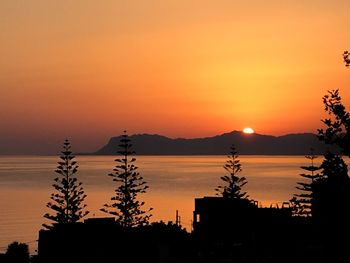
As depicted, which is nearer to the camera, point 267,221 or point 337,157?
point 337,157

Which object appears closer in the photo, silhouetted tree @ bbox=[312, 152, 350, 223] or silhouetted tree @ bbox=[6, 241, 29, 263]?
silhouetted tree @ bbox=[312, 152, 350, 223]

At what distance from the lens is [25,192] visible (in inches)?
6560

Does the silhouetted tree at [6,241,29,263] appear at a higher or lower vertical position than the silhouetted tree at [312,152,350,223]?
lower

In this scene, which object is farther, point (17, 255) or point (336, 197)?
point (17, 255)

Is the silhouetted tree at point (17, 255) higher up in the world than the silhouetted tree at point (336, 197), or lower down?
lower down

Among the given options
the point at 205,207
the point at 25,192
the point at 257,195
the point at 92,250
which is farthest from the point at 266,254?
the point at 25,192

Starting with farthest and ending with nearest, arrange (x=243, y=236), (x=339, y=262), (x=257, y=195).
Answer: (x=257, y=195), (x=243, y=236), (x=339, y=262)

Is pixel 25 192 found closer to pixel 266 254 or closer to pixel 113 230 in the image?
pixel 113 230

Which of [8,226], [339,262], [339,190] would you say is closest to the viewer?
[339,262]

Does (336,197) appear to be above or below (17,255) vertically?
above

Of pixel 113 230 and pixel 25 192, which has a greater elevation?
pixel 25 192

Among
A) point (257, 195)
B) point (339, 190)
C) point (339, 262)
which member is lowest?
point (339, 262)

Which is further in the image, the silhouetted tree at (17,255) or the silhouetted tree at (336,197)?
the silhouetted tree at (17,255)

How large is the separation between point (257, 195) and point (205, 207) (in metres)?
109
